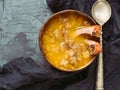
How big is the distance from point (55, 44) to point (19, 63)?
143mm

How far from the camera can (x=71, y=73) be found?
1.04 meters

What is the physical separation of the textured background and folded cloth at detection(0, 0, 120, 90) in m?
0.07

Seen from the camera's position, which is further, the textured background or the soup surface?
the textured background

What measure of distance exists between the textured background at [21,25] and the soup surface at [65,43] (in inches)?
4.5

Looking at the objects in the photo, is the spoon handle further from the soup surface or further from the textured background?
the textured background

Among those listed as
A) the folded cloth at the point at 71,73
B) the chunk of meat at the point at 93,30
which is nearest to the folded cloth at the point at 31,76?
the folded cloth at the point at 71,73

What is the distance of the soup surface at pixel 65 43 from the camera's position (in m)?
1.02

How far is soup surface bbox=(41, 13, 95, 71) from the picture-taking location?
102cm

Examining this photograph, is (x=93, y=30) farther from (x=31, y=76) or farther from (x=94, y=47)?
(x=31, y=76)

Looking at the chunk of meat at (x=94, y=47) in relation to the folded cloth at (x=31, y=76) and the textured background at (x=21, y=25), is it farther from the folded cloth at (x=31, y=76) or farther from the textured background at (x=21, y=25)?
the textured background at (x=21, y=25)

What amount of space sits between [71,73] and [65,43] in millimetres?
101

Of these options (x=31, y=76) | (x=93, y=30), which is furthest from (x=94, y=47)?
(x=31, y=76)

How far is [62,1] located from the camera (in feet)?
3.58

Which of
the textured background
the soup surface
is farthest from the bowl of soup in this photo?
the textured background
